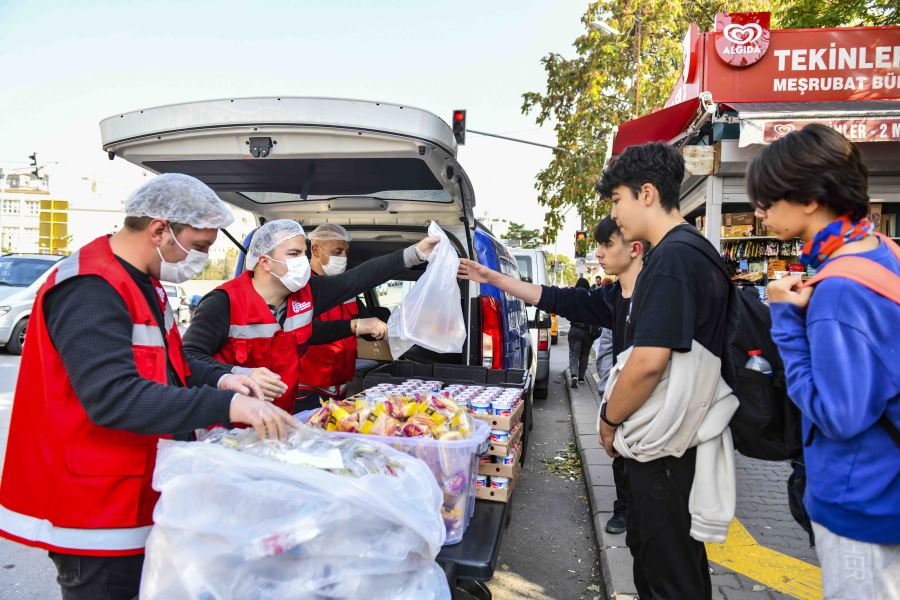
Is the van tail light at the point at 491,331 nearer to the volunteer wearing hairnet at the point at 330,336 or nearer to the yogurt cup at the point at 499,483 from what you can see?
the volunteer wearing hairnet at the point at 330,336

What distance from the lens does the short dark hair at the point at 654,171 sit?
2299 millimetres

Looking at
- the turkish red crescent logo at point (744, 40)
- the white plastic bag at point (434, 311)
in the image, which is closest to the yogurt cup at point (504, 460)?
the white plastic bag at point (434, 311)

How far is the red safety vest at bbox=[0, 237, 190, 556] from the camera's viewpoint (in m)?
1.66

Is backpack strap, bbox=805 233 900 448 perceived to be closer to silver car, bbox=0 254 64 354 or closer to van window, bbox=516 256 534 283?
van window, bbox=516 256 534 283

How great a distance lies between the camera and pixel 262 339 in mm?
2949

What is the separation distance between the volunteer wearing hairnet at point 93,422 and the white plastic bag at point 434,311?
137cm

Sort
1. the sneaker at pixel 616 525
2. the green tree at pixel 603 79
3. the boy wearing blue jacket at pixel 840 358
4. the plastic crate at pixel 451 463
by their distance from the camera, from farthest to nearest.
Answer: the green tree at pixel 603 79 → the sneaker at pixel 616 525 → the plastic crate at pixel 451 463 → the boy wearing blue jacket at pixel 840 358

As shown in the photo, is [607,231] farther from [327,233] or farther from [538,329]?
[538,329]

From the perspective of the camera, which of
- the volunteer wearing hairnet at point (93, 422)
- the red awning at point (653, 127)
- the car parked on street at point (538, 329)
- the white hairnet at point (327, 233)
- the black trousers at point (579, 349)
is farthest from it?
the black trousers at point (579, 349)

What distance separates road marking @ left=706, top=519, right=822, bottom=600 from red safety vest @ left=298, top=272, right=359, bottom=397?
2.49 metres

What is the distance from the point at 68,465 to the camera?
1652mm

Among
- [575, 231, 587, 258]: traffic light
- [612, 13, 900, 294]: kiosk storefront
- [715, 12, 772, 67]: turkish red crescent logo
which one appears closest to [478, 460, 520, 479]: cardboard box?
[612, 13, 900, 294]: kiosk storefront

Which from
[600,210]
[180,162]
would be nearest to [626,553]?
[180,162]

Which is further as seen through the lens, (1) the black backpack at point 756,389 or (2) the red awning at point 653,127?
(2) the red awning at point 653,127
